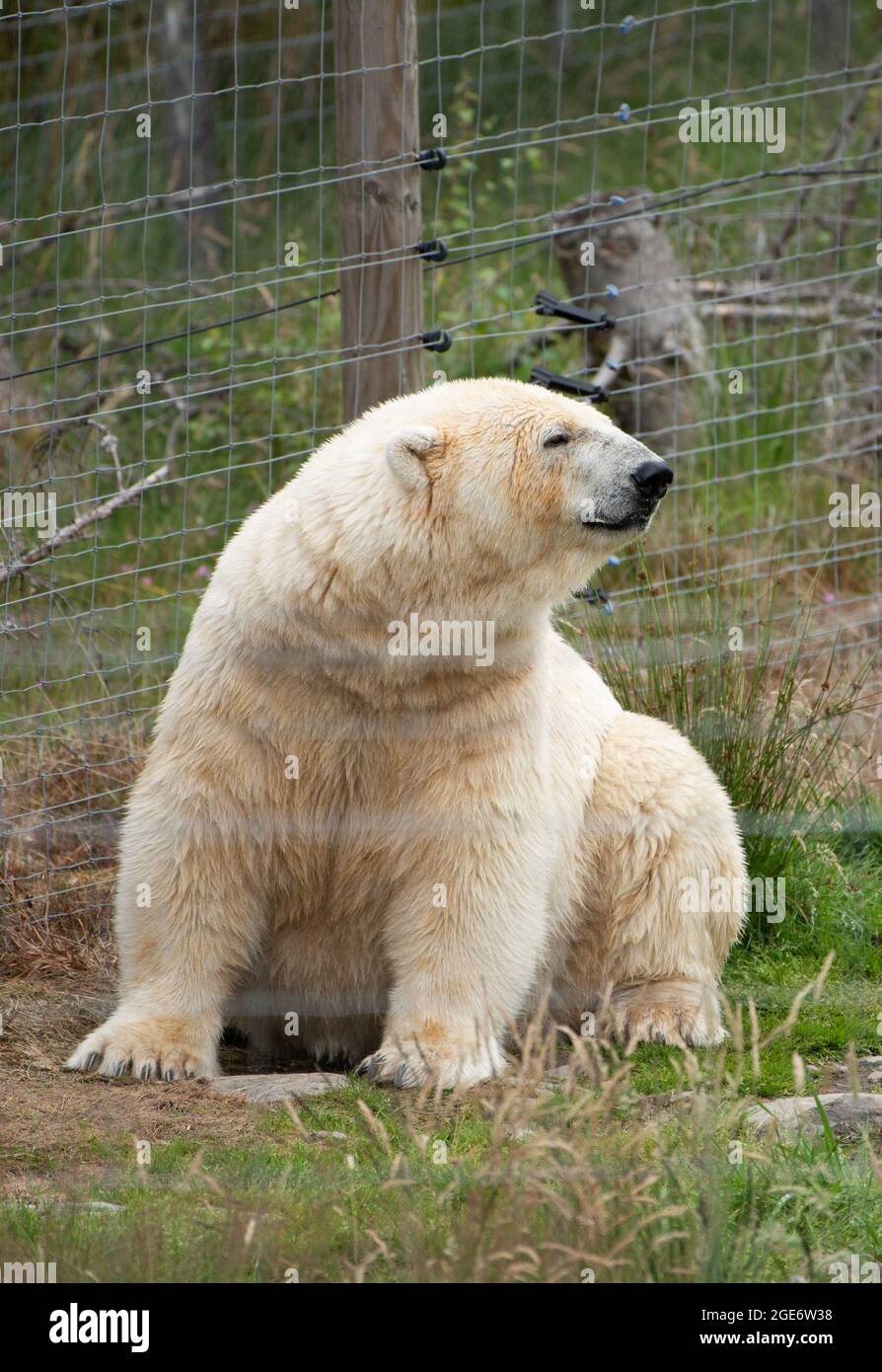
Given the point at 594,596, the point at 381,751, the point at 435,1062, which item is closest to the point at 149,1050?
the point at 435,1062

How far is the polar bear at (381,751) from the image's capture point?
12.9ft

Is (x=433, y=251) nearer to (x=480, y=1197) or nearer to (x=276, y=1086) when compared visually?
(x=276, y=1086)

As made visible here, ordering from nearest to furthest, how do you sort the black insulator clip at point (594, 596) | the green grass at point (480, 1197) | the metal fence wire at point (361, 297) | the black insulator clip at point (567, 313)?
the green grass at point (480, 1197), the metal fence wire at point (361, 297), the black insulator clip at point (594, 596), the black insulator clip at point (567, 313)

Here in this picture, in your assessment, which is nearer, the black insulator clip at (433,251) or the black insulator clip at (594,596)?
the black insulator clip at (433,251)

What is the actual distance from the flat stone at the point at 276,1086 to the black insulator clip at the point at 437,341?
7.97 ft

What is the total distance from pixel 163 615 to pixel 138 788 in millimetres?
2833

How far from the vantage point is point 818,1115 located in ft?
12.5

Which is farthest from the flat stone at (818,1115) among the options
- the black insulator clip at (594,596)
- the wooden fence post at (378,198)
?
the wooden fence post at (378,198)

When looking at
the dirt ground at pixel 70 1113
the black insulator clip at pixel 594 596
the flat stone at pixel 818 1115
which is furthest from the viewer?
the black insulator clip at pixel 594 596

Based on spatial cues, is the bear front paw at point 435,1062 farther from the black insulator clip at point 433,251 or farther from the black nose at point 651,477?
the black insulator clip at point 433,251

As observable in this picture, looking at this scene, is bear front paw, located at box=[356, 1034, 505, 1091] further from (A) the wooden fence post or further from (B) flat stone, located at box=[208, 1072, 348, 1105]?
(A) the wooden fence post

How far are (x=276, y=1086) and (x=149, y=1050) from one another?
0.32 metres

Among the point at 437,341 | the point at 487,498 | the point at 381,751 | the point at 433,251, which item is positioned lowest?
the point at 381,751
